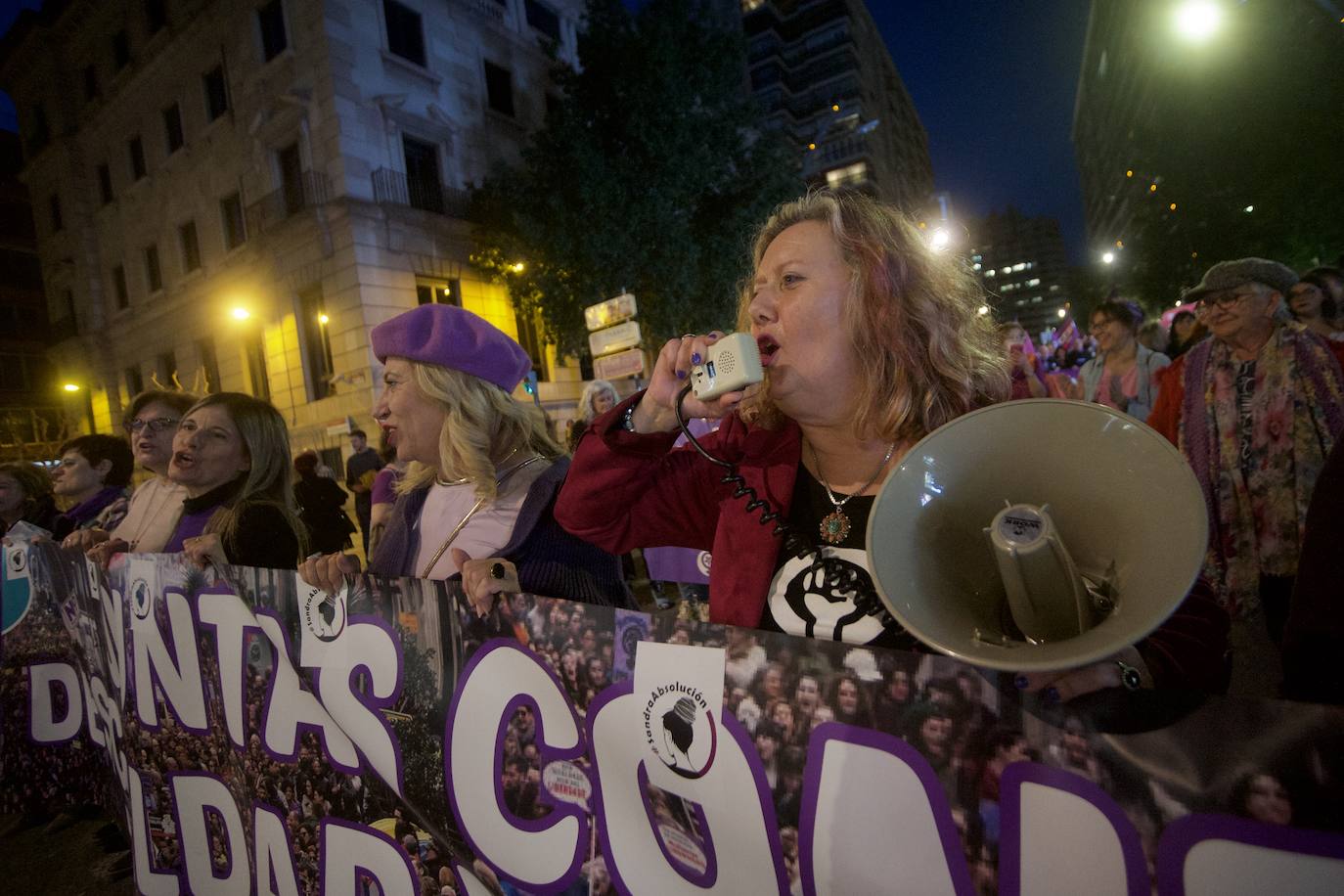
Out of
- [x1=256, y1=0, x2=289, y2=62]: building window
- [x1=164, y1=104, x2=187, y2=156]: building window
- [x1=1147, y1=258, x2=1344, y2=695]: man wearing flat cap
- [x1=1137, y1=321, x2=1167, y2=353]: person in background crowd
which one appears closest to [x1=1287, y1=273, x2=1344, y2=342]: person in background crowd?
[x1=1147, y1=258, x2=1344, y2=695]: man wearing flat cap

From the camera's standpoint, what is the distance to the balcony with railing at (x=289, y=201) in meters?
13.1

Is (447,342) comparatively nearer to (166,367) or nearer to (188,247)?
(188,247)

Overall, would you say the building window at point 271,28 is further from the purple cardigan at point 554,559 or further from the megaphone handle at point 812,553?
the megaphone handle at point 812,553

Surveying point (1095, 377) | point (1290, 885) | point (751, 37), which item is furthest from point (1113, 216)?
point (1290, 885)

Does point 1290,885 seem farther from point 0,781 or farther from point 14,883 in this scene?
point 0,781

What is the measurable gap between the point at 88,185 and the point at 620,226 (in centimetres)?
1767

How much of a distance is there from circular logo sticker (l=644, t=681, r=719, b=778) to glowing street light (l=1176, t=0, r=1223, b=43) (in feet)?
39.8

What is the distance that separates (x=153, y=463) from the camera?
127 inches

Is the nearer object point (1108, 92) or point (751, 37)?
point (751, 37)

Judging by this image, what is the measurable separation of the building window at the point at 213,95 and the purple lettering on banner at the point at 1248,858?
20.2 meters

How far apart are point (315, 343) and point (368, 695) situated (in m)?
14.7

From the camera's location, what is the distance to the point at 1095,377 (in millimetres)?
5195

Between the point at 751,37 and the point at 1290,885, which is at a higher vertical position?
the point at 751,37

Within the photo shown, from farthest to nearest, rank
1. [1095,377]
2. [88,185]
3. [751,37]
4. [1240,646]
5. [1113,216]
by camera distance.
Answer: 1. [1113,216]
2. [751,37]
3. [88,185]
4. [1095,377]
5. [1240,646]
